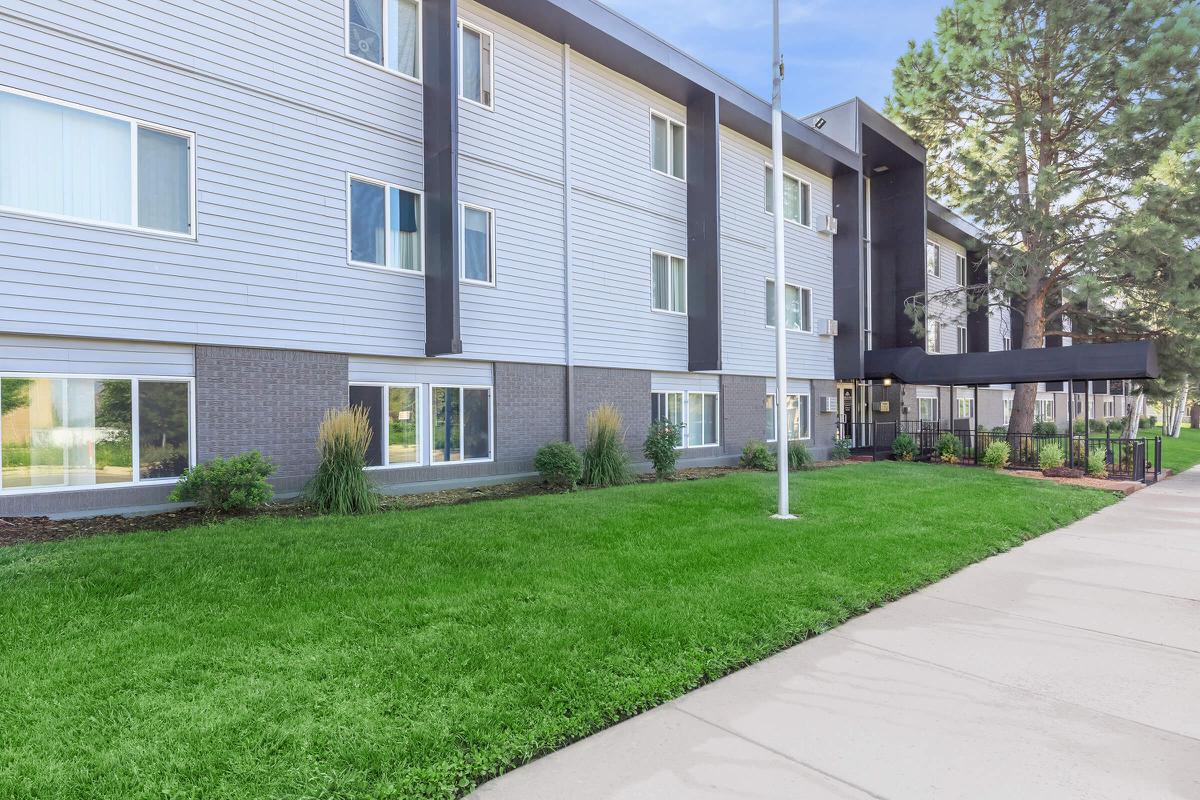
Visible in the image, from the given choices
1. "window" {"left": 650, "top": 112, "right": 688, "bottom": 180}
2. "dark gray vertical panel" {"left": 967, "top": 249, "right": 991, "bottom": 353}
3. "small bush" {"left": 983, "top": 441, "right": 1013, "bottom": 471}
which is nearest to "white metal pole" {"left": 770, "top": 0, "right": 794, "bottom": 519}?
"window" {"left": 650, "top": 112, "right": 688, "bottom": 180}

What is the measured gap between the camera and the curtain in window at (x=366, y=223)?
958cm

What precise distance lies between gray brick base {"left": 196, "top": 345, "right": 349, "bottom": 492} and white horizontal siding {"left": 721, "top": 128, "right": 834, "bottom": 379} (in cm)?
928

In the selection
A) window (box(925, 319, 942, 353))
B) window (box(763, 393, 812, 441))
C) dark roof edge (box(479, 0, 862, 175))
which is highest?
dark roof edge (box(479, 0, 862, 175))

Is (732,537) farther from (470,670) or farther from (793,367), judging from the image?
(793,367)

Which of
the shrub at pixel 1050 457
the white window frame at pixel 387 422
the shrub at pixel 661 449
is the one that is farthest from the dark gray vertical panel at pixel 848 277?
the white window frame at pixel 387 422

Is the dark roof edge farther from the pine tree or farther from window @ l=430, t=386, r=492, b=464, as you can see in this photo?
window @ l=430, t=386, r=492, b=464

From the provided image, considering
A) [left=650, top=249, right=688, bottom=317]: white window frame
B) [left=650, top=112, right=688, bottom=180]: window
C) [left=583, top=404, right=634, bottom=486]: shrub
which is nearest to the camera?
[left=583, top=404, right=634, bottom=486]: shrub

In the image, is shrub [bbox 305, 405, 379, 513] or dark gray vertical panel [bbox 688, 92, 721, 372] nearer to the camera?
shrub [bbox 305, 405, 379, 513]

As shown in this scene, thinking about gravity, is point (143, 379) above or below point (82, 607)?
above

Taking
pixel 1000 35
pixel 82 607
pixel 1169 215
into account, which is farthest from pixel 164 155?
pixel 1169 215

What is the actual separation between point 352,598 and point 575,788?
8.89ft

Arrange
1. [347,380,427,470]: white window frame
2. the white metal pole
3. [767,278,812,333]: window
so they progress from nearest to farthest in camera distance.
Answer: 1. the white metal pole
2. [347,380,427,470]: white window frame
3. [767,278,812,333]: window

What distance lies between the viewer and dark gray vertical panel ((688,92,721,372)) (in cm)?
1412

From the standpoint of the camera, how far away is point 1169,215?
15.6 meters
